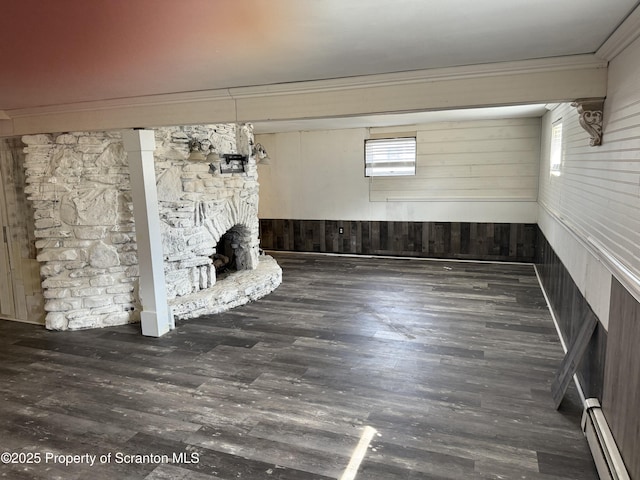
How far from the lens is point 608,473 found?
199 cm

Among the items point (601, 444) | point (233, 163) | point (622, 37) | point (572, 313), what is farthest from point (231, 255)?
point (622, 37)

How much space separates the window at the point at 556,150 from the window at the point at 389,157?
7.79 ft

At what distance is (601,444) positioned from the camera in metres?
2.15

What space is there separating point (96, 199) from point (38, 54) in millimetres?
2212

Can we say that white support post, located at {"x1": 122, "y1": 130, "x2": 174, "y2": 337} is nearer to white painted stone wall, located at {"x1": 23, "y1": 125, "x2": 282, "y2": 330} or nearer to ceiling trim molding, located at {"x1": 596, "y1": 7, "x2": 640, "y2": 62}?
white painted stone wall, located at {"x1": 23, "y1": 125, "x2": 282, "y2": 330}

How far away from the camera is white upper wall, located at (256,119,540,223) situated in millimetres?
6699

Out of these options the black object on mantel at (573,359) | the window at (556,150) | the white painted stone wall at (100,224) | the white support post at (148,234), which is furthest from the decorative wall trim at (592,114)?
the white painted stone wall at (100,224)

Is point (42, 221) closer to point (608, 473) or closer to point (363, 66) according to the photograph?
point (363, 66)

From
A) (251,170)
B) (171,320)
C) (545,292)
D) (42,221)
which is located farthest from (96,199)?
(545,292)

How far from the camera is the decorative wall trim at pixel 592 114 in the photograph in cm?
249

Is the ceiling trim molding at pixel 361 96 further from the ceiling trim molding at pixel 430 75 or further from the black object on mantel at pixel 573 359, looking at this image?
the black object on mantel at pixel 573 359

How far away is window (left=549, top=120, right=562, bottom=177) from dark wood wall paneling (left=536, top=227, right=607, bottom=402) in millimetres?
888

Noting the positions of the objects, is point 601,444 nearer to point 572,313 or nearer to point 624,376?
point 624,376

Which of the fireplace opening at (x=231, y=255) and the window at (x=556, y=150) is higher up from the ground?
the window at (x=556, y=150)
